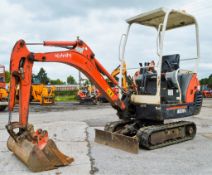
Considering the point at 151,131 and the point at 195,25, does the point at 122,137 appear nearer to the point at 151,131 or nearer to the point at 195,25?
the point at 151,131

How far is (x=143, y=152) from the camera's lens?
255 inches

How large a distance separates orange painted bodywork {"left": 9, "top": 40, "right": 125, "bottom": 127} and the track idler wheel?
36cm

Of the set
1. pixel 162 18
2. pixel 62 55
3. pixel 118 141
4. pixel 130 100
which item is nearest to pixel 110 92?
pixel 130 100

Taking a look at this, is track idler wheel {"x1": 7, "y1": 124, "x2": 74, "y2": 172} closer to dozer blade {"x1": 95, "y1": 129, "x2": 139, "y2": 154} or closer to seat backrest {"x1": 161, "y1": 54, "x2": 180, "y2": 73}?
dozer blade {"x1": 95, "y1": 129, "x2": 139, "y2": 154}

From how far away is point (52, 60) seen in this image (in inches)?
233

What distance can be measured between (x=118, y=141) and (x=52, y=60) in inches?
91.4

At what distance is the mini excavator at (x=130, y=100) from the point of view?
17.8 feet

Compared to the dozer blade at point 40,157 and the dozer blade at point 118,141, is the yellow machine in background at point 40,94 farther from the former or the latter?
the dozer blade at point 40,157

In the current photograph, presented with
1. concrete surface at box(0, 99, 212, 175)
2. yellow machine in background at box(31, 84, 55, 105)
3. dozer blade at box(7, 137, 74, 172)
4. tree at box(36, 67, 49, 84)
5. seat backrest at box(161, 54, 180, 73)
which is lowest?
concrete surface at box(0, 99, 212, 175)

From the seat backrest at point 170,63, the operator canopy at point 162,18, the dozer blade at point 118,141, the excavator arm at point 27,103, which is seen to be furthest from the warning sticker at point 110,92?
the operator canopy at point 162,18

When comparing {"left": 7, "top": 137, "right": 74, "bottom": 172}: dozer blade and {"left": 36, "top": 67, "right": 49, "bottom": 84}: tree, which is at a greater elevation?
{"left": 36, "top": 67, "right": 49, "bottom": 84}: tree

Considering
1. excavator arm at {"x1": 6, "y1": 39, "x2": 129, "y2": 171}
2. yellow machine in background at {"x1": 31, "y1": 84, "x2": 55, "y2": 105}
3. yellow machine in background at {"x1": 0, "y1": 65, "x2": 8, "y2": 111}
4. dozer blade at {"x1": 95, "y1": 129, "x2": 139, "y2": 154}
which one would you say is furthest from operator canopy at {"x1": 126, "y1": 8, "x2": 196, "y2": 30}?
yellow machine in background at {"x1": 31, "y1": 84, "x2": 55, "y2": 105}

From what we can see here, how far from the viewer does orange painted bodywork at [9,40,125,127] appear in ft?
18.1

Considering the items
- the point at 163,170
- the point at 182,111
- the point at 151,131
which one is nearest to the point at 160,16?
the point at 182,111
